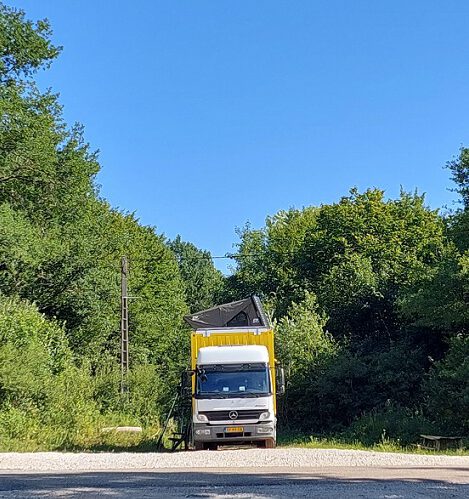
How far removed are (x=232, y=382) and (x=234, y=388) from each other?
181mm

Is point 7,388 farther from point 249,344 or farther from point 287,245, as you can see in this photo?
point 287,245

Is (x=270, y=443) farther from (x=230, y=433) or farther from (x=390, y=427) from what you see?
(x=390, y=427)

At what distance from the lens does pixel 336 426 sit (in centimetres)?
3139

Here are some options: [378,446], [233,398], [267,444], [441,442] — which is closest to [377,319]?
[441,442]

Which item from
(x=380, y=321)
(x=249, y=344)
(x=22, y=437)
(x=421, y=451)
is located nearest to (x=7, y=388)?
(x=22, y=437)

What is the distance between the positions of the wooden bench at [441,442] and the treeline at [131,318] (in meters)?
1.71

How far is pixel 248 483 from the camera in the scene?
10891mm

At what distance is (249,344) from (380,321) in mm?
18281

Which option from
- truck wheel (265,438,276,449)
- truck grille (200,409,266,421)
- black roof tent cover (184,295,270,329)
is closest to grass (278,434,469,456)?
truck wheel (265,438,276,449)

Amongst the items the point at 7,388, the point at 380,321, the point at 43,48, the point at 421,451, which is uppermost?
the point at 43,48

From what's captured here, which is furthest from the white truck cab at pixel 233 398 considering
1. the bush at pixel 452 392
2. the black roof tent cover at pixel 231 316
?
the bush at pixel 452 392

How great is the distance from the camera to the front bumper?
769 inches

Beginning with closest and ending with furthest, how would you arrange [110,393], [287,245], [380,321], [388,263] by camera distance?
[110,393]
[380,321]
[388,263]
[287,245]

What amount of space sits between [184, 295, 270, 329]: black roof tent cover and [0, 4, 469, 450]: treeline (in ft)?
18.9
